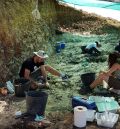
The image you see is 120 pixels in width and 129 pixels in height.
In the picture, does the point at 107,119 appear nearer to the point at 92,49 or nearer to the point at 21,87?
the point at 21,87

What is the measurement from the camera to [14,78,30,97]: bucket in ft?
29.5

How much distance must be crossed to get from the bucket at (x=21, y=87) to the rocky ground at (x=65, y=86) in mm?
→ 144

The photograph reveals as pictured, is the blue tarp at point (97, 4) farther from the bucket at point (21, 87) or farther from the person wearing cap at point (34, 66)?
the bucket at point (21, 87)

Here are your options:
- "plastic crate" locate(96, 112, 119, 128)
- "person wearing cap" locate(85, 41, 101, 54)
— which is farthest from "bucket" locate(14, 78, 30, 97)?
"person wearing cap" locate(85, 41, 101, 54)

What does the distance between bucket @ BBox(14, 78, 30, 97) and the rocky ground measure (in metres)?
0.14

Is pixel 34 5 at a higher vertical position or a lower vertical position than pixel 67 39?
higher

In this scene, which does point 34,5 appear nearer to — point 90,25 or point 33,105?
point 90,25

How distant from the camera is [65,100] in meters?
8.98

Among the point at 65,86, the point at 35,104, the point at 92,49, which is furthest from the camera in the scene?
the point at 92,49

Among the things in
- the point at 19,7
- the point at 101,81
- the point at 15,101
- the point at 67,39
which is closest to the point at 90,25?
the point at 67,39

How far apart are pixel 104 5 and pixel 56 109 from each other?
42.7ft

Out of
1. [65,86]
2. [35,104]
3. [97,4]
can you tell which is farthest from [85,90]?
[97,4]

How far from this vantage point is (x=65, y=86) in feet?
32.7

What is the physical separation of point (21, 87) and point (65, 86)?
4.70ft
